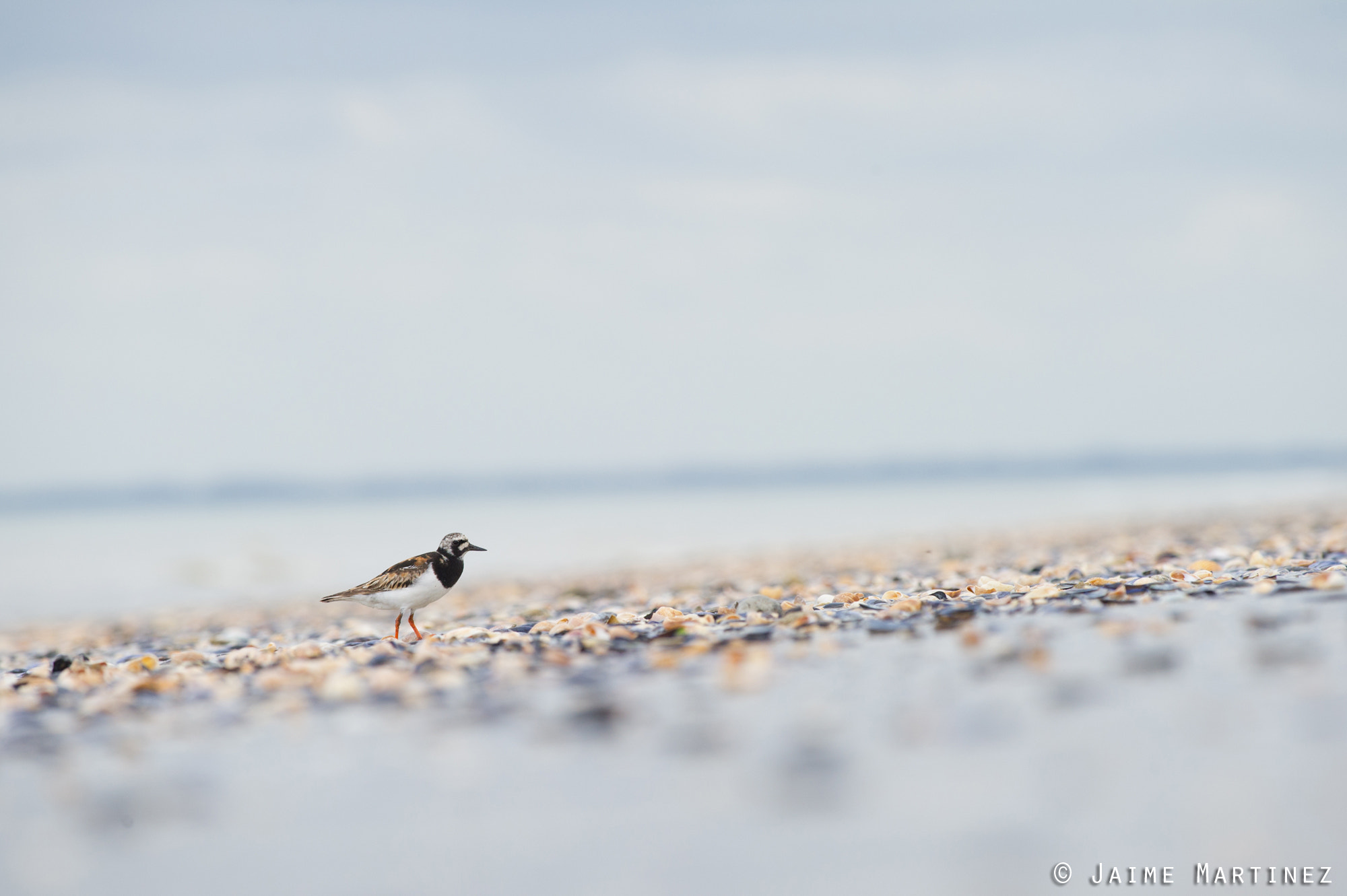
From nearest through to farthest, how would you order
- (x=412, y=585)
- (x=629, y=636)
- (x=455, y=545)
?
(x=629, y=636)
(x=412, y=585)
(x=455, y=545)

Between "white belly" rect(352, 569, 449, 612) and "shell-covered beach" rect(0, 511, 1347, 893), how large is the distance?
1.91 feet

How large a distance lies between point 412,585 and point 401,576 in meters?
0.13

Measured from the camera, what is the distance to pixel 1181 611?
6.52 metres

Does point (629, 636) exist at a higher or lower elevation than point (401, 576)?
lower

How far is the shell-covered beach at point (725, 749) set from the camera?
3.51 metres

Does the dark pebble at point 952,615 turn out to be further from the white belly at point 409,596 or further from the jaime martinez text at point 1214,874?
the white belly at point 409,596

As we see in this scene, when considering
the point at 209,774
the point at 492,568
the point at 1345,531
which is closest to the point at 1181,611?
the point at 209,774

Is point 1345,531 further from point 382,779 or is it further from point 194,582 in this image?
point 194,582

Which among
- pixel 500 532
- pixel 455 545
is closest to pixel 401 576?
pixel 455 545

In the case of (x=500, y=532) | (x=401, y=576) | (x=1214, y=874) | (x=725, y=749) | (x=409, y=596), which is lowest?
(x=500, y=532)

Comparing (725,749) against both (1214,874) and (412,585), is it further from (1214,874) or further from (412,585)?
(412,585)

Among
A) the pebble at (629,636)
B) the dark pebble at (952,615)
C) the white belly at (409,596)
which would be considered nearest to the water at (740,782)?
the pebble at (629,636)

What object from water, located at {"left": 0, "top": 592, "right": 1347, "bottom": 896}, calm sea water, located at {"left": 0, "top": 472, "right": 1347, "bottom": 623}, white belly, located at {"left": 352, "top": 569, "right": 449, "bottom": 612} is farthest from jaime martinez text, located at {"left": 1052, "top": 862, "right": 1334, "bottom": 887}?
calm sea water, located at {"left": 0, "top": 472, "right": 1347, "bottom": 623}

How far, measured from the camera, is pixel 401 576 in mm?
8492
